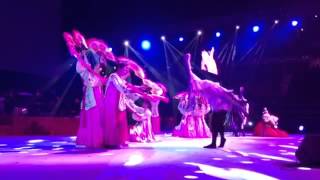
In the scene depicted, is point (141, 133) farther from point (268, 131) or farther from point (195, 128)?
point (268, 131)

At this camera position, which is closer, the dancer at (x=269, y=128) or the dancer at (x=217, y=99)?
the dancer at (x=217, y=99)

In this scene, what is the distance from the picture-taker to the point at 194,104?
11.3m

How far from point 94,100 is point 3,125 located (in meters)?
5.45

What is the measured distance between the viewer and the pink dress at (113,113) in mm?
7312

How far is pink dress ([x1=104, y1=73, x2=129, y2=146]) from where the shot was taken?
24.0ft

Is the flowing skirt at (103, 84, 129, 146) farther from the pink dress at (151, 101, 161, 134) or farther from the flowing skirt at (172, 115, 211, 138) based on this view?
the pink dress at (151, 101, 161, 134)

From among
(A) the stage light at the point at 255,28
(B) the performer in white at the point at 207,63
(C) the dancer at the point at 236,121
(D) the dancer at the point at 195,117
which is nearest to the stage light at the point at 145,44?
(A) the stage light at the point at 255,28

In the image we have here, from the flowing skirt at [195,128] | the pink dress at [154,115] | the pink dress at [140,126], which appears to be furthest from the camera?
the pink dress at [154,115]

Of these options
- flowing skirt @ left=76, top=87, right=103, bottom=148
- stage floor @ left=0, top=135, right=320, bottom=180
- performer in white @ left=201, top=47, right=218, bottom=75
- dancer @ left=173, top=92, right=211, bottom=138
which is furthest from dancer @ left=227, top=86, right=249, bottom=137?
stage floor @ left=0, top=135, right=320, bottom=180

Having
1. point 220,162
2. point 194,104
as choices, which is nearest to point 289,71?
point 194,104

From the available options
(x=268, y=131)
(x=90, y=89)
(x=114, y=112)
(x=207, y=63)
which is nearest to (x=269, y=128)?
(x=268, y=131)

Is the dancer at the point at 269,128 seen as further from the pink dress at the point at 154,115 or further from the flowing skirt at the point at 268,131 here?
the pink dress at the point at 154,115

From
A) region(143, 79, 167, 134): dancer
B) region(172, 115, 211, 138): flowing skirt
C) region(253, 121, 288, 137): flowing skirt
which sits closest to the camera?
region(143, 79, 167, 134): dancer

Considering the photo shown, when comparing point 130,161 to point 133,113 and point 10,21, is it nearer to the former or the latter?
point 133,113
